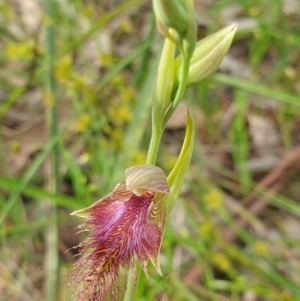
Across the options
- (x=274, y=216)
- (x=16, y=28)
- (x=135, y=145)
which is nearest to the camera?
(x=135, y=145)

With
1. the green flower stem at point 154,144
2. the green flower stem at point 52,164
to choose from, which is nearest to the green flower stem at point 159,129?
the green flower stem at point 154,144

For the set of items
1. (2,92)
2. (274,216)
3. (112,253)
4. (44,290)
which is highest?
(112,253)

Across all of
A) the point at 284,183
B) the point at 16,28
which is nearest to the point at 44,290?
the point at 284,183

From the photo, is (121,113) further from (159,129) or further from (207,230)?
(159,129)

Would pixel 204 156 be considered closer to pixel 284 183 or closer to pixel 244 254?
pixel 284 183

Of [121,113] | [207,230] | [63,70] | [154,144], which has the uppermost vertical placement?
[154,144]

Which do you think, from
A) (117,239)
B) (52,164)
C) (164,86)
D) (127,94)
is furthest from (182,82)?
(127,94)
